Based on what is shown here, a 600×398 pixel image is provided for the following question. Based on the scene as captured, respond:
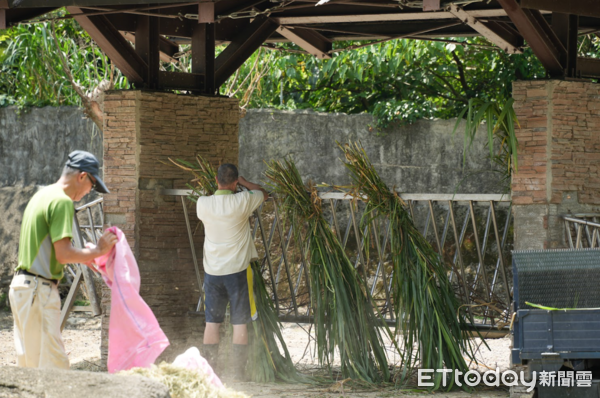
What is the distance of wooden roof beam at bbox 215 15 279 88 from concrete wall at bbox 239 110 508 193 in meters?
3.07

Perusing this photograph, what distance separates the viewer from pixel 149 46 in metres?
7.48

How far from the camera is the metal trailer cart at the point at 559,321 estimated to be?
493cm

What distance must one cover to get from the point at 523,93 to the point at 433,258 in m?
1.46

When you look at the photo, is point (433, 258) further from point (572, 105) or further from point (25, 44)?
point (25, 44)

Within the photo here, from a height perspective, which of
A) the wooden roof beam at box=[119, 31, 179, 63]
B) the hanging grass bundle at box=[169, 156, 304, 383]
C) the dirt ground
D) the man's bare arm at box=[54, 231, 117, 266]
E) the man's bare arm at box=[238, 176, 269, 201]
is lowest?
the dirt ground

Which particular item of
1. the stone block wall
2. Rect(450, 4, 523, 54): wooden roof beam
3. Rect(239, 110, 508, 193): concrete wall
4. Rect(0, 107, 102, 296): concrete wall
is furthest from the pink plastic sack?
Rect(0, 107, 102, 296): concrete wall

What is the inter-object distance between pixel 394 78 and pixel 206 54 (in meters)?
4.53

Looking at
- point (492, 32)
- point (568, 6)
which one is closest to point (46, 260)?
point (568, 6)

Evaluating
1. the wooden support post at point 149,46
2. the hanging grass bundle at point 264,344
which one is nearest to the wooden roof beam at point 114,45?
the wooden support post at point 149,46

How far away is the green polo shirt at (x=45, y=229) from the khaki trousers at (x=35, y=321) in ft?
0.26

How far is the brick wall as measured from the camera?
7.22m

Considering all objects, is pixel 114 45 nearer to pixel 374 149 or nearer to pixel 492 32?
pixel 492 32

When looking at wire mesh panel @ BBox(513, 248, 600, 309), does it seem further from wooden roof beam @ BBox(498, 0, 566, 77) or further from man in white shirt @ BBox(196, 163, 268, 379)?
man in white shirt @ BBox(196, 163, 268, 379)

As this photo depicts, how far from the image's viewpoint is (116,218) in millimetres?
7285
